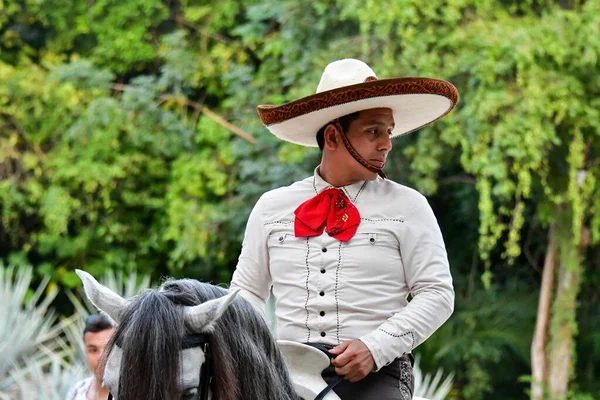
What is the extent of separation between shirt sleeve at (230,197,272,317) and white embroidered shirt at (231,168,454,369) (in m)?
0.09

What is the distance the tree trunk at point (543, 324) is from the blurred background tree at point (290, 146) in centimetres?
2

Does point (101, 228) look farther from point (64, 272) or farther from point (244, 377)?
point (244, 377)

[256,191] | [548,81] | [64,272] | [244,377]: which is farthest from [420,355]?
[244,377]

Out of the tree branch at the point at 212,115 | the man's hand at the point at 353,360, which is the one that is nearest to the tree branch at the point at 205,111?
the tree branch at the point at 212,115

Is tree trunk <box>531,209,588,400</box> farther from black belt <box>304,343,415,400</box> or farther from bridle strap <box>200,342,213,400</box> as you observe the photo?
bridle strap <box>200,342,213,400</box>

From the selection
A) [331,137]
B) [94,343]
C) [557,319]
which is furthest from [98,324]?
[557,319]

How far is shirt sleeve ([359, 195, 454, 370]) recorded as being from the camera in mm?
2943

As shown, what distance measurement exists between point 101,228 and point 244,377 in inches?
384

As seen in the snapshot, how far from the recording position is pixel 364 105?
3.13 meters

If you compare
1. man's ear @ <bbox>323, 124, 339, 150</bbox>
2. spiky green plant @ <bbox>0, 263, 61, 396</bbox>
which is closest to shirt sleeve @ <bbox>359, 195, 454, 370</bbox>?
man's ear @ <bbox>323, 124, 339, 150</bbox>

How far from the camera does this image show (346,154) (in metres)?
3.17

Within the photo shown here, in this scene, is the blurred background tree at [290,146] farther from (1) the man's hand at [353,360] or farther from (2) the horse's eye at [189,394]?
(2) the horse's eye at [189,394]

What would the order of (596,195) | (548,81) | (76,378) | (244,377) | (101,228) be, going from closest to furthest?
(244,377) → (76,378) → (548,81) → (596,195) → (101,228)

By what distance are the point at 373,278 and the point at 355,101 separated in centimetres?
51
